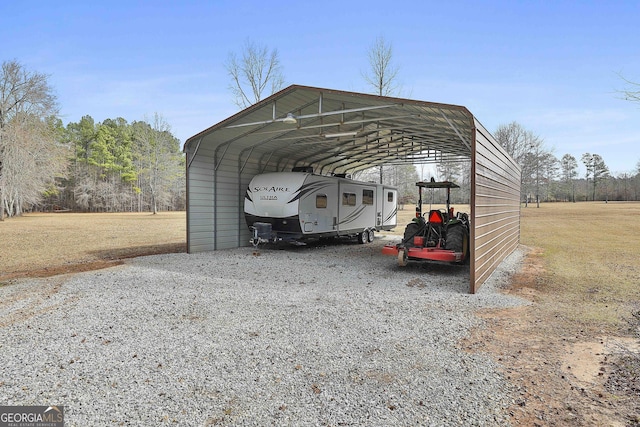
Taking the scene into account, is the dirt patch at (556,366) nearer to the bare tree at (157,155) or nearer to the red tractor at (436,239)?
the red tractor at (436,239)

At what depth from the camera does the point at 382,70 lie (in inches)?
885

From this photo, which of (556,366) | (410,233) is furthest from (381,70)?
(556,366)

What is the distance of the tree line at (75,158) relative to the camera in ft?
92.3

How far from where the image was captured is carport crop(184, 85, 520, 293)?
7516 millimetres

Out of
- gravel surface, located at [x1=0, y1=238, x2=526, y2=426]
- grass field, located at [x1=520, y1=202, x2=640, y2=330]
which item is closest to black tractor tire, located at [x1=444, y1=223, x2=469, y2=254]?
gravel surface, located at [x1=0, y1=238, x2=526, y2=426]

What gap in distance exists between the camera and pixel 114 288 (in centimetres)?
680

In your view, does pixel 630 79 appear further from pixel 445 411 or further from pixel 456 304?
pixel 445 411

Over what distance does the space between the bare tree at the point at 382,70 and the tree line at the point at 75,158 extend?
86.2 feet

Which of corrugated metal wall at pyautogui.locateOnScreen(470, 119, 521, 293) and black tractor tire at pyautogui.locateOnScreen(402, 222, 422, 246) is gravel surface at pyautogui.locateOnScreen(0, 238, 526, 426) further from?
black tractor tire at pyautogui.locateOnScreen(402, 222, 422, 246)

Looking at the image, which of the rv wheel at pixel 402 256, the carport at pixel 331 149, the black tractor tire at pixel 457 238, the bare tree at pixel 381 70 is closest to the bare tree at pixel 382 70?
the bare tree at pixel 381 70

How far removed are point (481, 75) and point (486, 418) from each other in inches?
503

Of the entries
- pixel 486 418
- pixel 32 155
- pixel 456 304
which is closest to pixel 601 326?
pixel 456 304

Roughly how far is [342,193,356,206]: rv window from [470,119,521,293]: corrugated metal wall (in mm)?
5355

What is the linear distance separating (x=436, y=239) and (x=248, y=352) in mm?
6406
